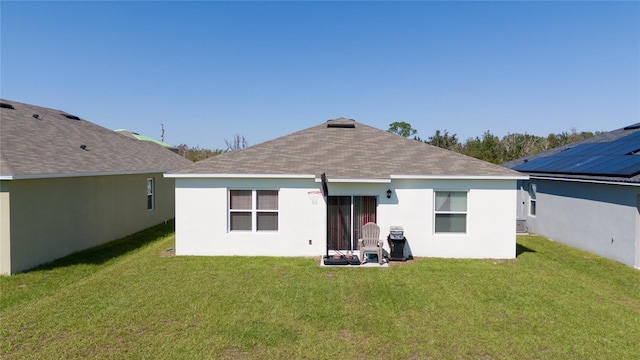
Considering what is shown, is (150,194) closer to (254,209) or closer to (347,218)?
(254,209)

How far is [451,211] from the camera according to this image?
1041 centimetres

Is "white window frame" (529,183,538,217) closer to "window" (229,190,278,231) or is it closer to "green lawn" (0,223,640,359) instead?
"green lawn" (0,223,640,359)

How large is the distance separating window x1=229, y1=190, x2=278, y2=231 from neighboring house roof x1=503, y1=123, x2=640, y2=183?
10477 millimetres

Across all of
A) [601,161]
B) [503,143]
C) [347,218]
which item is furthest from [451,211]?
[503,143]

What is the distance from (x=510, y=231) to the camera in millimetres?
10328

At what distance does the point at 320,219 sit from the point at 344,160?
230 cm

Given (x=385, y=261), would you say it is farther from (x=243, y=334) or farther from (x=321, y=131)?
(x=321, y=131)

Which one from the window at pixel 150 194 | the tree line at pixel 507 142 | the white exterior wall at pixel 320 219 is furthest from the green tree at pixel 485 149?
the window at pixel 150 194

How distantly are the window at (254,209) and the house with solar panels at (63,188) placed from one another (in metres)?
5.01

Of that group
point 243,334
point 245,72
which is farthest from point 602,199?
point 245,72

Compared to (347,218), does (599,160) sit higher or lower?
higher

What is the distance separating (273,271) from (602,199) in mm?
10825

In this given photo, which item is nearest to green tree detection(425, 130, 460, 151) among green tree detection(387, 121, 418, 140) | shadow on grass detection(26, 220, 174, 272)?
green tree detection(387, 121, 418, 140)

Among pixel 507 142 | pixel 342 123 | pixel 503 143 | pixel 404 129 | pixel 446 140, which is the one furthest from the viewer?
pixel 404 129
